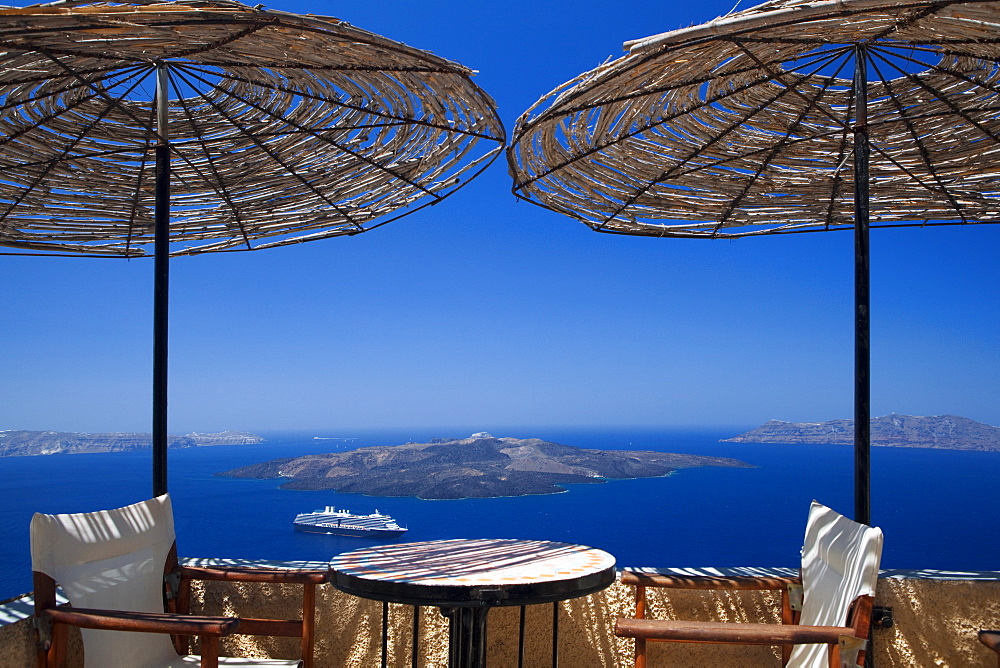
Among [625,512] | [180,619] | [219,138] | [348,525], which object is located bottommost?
[625,512]

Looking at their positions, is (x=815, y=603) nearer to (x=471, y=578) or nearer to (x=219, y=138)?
(x=471, y=578)

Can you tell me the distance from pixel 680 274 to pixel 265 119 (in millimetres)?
97912

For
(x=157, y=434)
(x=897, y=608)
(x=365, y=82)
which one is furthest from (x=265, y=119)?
(x=897, y=608)

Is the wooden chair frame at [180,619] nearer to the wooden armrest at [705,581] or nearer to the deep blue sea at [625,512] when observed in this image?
the wooden armrest at [705,581]

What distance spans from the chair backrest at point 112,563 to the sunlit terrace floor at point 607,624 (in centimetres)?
34

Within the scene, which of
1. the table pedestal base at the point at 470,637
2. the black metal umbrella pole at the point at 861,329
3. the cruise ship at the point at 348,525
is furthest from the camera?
the cruise ship at the point at 348,525

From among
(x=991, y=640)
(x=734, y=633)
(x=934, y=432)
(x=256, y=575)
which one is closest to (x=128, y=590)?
(x=256, y=575)

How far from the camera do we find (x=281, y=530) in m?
53.0

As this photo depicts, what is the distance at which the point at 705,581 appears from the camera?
2238 millimetres

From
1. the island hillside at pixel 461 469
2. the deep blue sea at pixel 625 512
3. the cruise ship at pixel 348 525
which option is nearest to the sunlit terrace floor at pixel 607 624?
the deep blue sea at pixel 625 512

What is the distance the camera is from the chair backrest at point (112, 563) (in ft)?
6.14

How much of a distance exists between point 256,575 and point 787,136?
2657 millimetres

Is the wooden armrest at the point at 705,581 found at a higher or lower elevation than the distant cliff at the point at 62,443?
higher

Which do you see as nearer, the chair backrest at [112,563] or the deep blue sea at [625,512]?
the chair backrest at [112,563]
